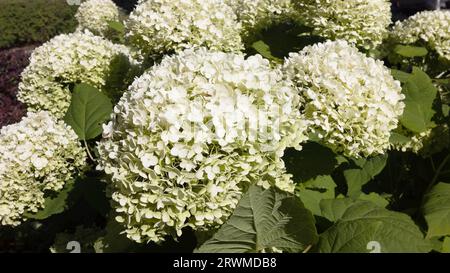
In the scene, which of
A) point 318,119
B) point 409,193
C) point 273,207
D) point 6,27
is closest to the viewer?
point 273,207

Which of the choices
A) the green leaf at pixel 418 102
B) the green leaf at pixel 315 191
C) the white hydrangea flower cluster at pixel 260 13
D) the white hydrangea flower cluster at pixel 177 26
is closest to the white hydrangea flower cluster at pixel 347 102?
the green leaf at pixel 315 191

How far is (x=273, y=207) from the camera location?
1335 mm

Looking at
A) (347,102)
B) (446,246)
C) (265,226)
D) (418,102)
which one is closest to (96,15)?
(418,102)

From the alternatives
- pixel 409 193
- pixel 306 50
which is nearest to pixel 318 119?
pixel 306 50

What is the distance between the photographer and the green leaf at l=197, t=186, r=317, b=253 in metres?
1.31

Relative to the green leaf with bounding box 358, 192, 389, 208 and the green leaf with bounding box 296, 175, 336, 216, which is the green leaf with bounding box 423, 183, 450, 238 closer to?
the green leaf with bounding box 358, 192, 389, 208

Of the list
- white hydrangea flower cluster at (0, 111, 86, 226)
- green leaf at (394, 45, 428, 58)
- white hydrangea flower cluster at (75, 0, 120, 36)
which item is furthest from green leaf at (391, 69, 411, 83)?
white hydrangea flower cluster at (75, 0, 120, 36)

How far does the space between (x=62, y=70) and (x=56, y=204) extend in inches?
33.6

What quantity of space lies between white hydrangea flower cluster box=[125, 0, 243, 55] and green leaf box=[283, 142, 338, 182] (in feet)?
2.59

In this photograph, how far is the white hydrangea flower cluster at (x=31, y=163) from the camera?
6.90 ft

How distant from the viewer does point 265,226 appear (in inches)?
54.0

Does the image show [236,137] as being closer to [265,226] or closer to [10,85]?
[265,226]

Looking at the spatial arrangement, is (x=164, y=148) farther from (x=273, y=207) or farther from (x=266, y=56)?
(x=266, y=56)
